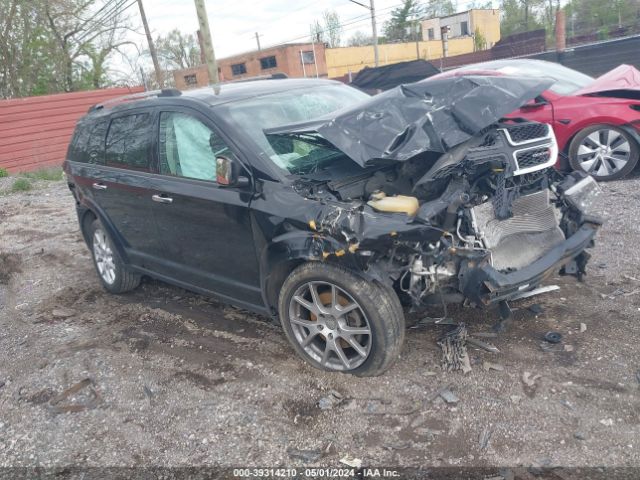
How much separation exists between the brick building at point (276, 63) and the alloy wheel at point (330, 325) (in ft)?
124

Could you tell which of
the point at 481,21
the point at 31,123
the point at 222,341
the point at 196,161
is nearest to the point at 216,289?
the point at 222,341

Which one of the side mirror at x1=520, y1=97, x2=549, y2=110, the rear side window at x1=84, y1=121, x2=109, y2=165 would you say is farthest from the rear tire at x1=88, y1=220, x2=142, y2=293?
the side mirror at x1=520, y1=97, x2=549, y2=110

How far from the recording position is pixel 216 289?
13.4 feet

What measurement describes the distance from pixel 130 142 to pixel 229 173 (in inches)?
59.7

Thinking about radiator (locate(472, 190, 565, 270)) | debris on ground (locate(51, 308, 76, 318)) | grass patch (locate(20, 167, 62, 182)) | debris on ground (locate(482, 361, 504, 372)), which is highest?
radiator (locate(472, 190, 565, 270))

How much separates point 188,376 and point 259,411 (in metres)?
0.74

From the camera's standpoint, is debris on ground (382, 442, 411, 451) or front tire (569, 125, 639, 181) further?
front tire (569, 125, 639, 181)

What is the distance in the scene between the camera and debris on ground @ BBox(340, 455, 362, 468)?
2.74 metres

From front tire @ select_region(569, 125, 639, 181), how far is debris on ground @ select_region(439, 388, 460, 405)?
440 cm

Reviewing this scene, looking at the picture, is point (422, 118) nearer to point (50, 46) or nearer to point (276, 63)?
point (50, 46)

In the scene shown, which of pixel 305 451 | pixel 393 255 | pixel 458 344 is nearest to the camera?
pixel 305 451

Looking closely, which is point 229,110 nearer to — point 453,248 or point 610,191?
point 453,248

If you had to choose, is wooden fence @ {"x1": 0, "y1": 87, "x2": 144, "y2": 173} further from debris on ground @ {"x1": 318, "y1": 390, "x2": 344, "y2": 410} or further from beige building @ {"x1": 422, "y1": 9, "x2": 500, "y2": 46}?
beige building @ {"x1": 422, "y1": 9, "x2": 500, "y2": 46}

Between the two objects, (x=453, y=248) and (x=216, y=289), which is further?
(x=216, y=289)
